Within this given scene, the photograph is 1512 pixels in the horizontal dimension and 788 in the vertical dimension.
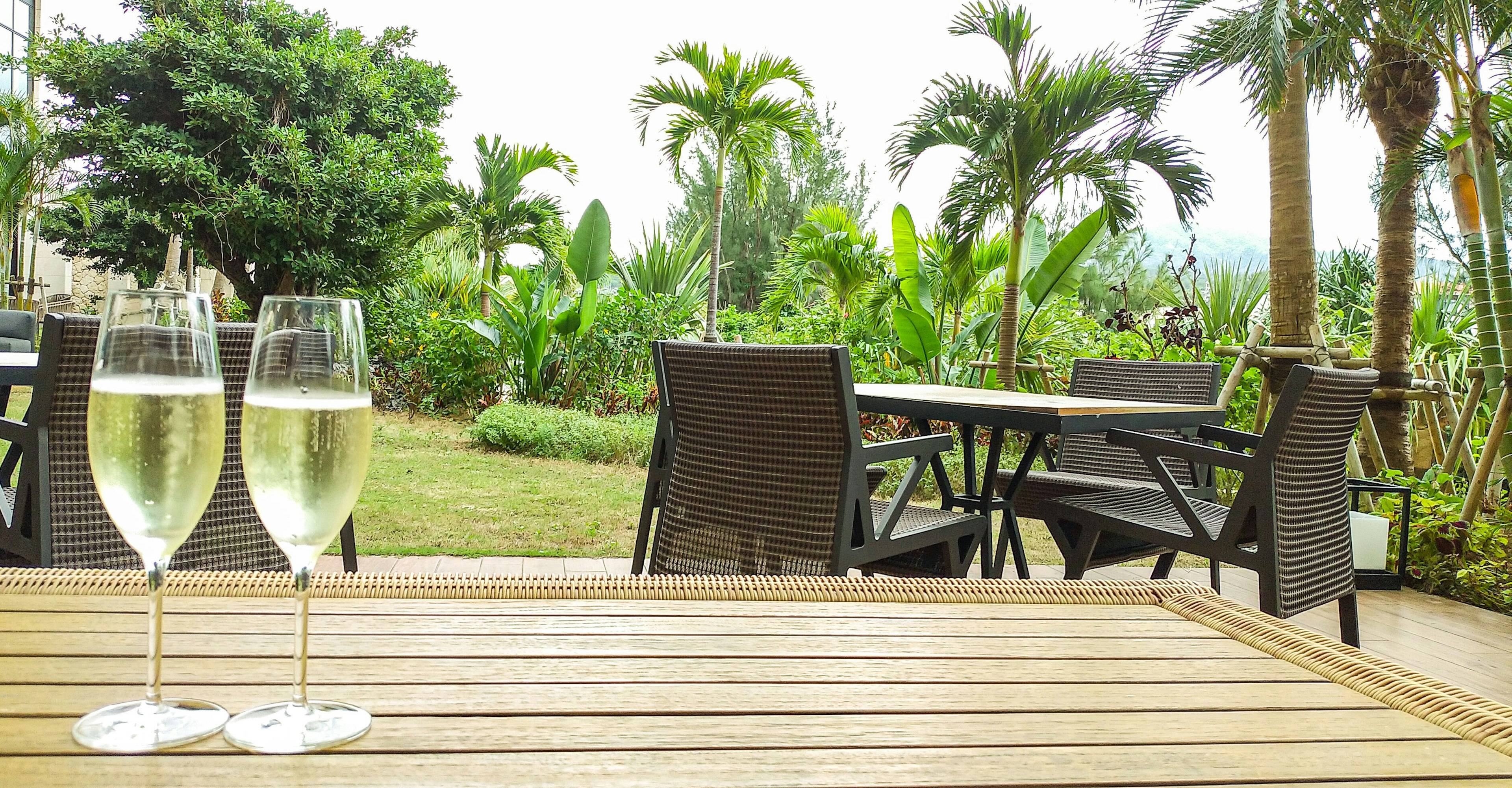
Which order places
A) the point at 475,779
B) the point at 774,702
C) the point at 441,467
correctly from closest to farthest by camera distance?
the point at 475,779 < the point at 774,702 < the point at 441,467

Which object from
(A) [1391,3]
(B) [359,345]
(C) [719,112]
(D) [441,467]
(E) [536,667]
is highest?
(C) [719,112]

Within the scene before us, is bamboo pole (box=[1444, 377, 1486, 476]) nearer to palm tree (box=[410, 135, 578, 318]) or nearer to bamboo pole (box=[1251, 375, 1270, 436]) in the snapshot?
bamboo pole (box=[1251, 375, 1270, 436])

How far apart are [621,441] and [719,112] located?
3492 mm

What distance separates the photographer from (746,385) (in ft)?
7.77

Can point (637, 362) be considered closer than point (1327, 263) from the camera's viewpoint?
Yes

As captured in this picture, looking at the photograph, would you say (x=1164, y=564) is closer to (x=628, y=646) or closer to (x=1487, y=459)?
(x=1487, y=459)

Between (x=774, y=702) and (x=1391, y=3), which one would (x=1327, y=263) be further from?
(x=774, y=702)

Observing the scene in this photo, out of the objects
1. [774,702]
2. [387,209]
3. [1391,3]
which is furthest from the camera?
[387,209]

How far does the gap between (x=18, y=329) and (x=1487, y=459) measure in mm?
11907

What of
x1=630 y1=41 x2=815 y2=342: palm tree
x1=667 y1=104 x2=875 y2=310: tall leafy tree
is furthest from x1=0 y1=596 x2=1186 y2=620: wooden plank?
x1=667 y1=104 x2=875 y2=310: tall leafy tree

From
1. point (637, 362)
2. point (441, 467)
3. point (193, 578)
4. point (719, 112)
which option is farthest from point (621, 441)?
point (193, 578)

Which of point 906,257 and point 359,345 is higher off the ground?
point 906,257

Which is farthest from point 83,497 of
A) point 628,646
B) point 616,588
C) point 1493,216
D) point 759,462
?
point 1493,216

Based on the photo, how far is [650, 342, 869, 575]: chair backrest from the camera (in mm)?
2273
